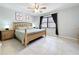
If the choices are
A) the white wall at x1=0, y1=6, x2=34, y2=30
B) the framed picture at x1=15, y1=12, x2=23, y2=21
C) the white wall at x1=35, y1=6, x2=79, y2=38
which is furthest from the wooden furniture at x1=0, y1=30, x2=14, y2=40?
the white wall at x1=35, y1=6, x2=79, y2=38

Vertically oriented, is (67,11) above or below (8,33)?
above

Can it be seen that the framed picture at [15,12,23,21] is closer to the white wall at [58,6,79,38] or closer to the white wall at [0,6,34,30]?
the white wall at [0,6,34,30]

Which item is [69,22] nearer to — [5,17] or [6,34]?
[6,34]

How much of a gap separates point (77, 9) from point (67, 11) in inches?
26.4

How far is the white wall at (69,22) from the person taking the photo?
4.42 meters

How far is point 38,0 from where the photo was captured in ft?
4.24

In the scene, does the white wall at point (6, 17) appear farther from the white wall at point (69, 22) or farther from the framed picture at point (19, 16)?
the white wall at point (69, 22)

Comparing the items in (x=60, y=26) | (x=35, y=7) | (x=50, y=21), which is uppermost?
(x=35, y=7)

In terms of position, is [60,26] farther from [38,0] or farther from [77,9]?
[38,0]

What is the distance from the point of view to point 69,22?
15.8 ft

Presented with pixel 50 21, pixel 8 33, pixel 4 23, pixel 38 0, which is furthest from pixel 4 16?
pixel 38 0

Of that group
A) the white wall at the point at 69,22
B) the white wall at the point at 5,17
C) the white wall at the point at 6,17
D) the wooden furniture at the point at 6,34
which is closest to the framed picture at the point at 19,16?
the white wall at the point at 6,17

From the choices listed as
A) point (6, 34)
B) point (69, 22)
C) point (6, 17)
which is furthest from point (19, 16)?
point (69, 22)

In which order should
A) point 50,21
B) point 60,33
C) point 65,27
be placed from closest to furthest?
point 65,27 → point 60,33 → point 50,21
